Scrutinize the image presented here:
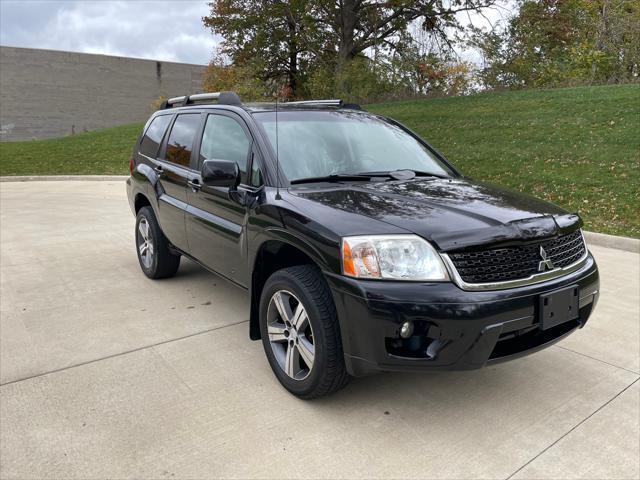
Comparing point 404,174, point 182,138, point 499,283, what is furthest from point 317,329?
point 182,138

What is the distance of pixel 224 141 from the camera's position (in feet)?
12.6

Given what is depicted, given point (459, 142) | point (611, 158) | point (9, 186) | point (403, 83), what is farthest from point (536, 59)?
point (9, 186)

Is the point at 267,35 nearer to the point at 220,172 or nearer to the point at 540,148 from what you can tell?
the point at 540,148

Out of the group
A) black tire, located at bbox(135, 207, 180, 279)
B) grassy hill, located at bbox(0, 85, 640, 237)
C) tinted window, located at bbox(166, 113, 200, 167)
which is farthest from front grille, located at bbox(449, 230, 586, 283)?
grassy hill, located at bbox(0, 85, 640, 237)

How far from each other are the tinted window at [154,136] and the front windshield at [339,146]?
5.70 feet

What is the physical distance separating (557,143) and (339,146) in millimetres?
8695

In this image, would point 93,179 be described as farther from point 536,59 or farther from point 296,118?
point 536,59

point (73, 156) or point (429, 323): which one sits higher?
point (73, 156)

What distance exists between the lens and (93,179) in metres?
14.1

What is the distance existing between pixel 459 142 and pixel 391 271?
10.6 meters

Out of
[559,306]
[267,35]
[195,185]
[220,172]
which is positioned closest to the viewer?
[559,306]

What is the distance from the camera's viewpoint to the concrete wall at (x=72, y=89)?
96.0 ft

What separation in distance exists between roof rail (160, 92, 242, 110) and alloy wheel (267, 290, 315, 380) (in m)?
1.73

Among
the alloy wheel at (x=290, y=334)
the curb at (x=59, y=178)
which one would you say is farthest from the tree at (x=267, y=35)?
the alloy wheel at (x=290, y=334)
